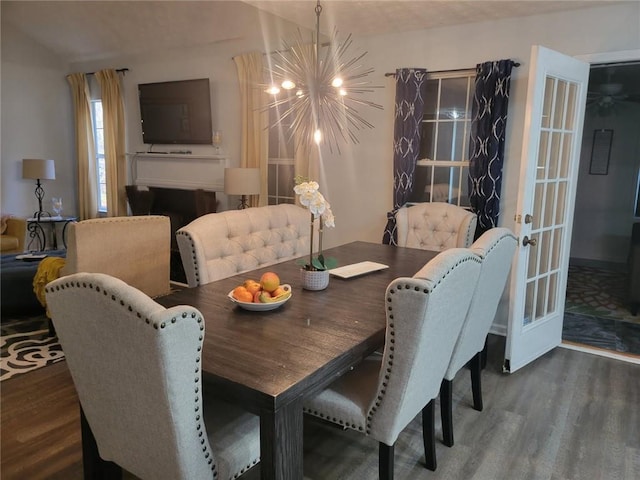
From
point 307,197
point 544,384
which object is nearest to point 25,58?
point 307,197

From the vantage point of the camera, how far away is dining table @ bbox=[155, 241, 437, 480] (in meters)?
1.33

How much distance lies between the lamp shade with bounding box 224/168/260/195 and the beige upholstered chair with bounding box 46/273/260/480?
310 centimetres

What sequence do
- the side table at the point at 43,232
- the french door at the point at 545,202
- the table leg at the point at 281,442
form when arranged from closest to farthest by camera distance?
1. the table leg at the point at 281,442
2. the french door at the point at 545,202
3. the side table at the point at 43,232

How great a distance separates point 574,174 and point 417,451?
226 cm

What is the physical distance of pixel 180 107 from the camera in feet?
17.9

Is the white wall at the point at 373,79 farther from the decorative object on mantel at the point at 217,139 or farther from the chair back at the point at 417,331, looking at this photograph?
the chair back at the point at 417,331

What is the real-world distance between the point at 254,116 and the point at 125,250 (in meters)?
2.45

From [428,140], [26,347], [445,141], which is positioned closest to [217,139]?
[428,140]

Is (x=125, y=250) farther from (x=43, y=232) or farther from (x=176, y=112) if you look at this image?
(x=43, y=232)

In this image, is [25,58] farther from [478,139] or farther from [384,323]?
[384,323]

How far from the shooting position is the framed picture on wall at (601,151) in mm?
5738

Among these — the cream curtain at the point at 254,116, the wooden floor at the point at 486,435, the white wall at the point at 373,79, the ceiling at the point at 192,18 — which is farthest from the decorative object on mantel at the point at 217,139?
the wooden floor at the point at 486,435

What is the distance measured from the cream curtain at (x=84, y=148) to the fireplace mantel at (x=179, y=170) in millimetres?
971

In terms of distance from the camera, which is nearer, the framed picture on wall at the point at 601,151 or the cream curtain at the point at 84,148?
the framed picture on wall at the point at 601,151
